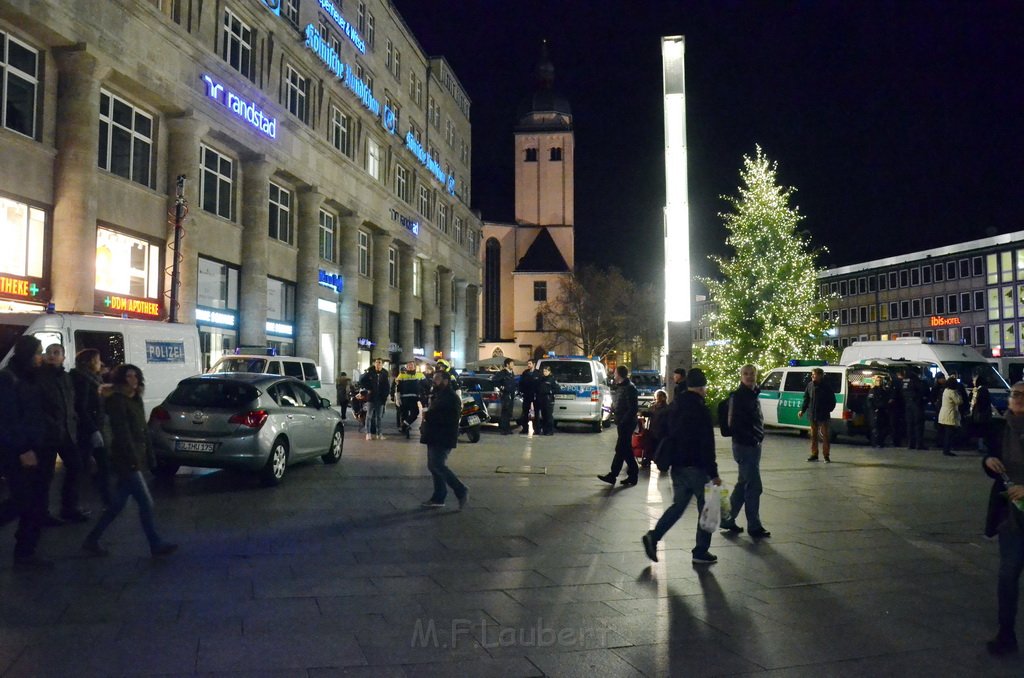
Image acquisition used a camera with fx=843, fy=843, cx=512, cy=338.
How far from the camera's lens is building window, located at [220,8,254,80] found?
30.3 m

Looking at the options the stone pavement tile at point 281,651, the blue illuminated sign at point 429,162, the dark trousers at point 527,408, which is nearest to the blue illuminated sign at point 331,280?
the blue illuminated sign at point 429,162

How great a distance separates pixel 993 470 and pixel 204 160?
29.3 metres

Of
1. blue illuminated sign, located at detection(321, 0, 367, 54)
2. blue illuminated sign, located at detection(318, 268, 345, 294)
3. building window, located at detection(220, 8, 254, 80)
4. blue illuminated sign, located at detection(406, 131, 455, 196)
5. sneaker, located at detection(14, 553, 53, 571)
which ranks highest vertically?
blue illuminated sign, located at detection(321, 0, 367, 54)

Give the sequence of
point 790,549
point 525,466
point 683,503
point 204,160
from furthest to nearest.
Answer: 1. point 204,160
2. point 525,466
3. point 790,549
4. point 683,503

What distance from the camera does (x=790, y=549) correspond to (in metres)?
8.10

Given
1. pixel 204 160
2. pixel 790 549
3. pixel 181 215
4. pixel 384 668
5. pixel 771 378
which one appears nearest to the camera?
pixel 384 668

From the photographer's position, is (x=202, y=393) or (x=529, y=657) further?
(x=202, y=393)

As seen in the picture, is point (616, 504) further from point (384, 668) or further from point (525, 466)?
point (384, 668)

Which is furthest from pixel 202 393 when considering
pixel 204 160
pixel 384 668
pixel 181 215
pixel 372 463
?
pixel 204 160

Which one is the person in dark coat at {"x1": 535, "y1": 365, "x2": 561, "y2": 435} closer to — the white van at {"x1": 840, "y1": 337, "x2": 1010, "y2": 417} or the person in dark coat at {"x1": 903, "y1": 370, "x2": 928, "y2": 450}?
the white van at {"x1": 840, "y1": 337, "x2": 1010, "y2": 417}

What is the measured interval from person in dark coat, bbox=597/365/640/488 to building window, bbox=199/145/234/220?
21.6 meters

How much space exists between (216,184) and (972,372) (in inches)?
1006

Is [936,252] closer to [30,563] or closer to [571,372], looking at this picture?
[571,372]

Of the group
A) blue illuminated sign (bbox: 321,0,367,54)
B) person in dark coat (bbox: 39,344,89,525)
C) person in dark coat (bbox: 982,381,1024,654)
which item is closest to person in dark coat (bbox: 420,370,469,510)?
person in dark coat (bbox: 39,344,89,525)
